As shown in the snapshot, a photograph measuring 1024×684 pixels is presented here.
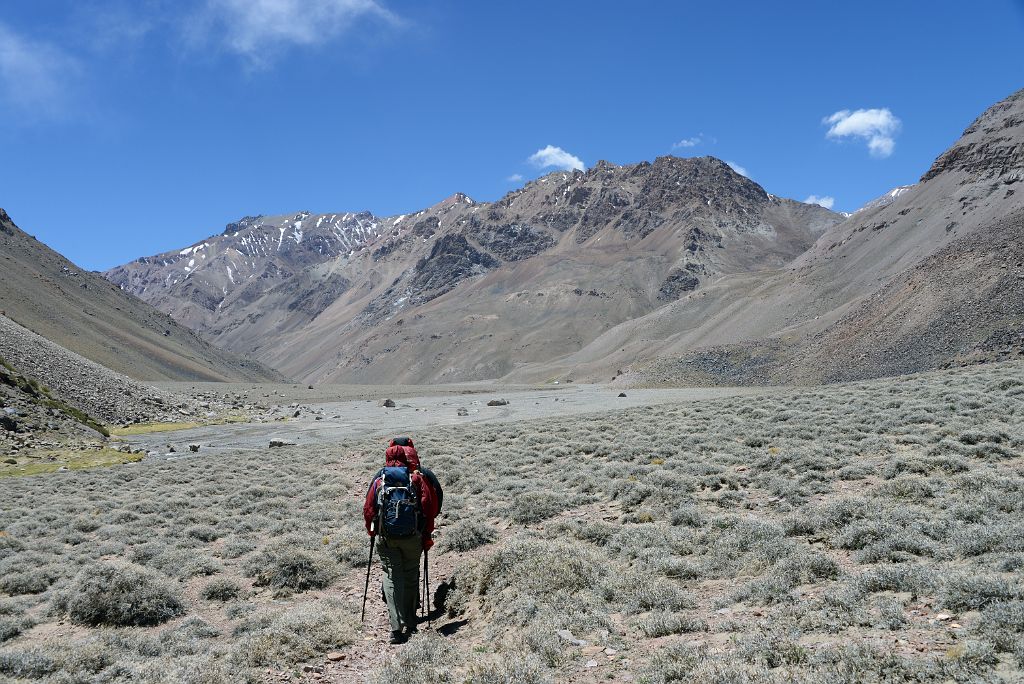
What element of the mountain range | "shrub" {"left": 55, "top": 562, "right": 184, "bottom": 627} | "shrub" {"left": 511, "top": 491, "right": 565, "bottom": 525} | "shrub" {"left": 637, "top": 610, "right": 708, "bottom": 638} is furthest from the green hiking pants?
the mountain range

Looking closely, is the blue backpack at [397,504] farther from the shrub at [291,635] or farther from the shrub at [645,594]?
the shrub at [645,594]

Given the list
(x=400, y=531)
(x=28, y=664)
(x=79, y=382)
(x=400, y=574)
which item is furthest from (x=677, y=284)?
(x=28, y=664)

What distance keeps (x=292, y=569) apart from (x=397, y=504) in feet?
13.0

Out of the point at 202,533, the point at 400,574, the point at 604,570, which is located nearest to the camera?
the point at 400,574

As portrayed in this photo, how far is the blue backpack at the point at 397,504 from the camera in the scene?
25.0 ft

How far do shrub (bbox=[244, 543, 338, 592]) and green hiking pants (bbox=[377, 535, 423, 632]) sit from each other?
2842 mm

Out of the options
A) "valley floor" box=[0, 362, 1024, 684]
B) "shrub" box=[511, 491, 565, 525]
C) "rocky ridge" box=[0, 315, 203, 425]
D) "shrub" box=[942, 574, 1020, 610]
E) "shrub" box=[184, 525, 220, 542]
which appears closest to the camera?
"shrub" box=[942, 574, 1020, 610]

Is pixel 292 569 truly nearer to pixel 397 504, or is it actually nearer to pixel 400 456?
pixel 400 456

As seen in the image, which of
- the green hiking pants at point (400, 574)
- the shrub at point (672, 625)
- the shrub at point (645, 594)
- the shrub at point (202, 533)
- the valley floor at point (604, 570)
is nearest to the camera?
the valley floor at point (604, 570)

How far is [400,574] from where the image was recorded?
786cm

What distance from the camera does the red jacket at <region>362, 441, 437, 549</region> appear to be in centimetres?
787

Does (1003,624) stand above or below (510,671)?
above

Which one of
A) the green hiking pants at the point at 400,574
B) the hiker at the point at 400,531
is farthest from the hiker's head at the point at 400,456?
the green hiking pants at the point at 400,574

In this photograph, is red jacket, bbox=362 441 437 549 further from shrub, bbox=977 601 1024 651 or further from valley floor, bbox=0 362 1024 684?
shrub, bbox=977 601 1024 651
